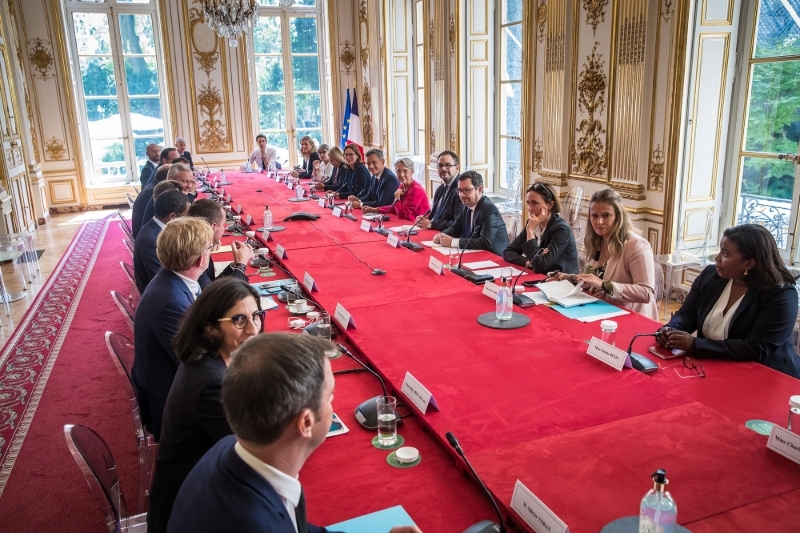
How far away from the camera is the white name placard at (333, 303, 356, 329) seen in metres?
2.71

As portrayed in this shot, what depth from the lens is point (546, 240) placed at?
381 centimetres

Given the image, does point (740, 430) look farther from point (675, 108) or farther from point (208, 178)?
point (208, 178)

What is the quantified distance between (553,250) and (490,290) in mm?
758

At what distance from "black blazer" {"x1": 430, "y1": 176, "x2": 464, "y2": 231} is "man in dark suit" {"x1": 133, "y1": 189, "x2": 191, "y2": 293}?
2.06 meters

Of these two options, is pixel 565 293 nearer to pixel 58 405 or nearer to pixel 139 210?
pixel 58 405

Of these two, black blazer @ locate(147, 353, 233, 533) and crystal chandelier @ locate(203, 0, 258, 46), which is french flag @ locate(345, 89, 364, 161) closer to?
crystal chandelier @ locate(203, 0, 258, 46)

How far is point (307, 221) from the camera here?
18.0ft

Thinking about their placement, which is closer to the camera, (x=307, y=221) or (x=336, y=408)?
(x=336, y=408)

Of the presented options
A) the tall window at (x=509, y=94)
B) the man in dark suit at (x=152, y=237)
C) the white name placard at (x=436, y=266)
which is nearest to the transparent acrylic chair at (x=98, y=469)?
the man in dark suit at (x=152, y=237)

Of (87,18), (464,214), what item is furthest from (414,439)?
(87,18)

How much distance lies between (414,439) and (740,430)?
92cm

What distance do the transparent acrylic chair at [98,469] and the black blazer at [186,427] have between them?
0.40 ft

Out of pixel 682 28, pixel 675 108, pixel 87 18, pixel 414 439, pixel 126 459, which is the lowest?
pixel 126 459

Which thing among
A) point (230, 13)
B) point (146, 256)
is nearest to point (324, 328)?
point (146, 256)
